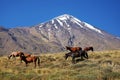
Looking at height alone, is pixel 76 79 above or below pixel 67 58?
below

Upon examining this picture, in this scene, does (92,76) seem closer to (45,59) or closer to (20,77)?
(20,77)

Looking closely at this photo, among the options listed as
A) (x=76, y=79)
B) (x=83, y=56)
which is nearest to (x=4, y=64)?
(x=83, y=56)

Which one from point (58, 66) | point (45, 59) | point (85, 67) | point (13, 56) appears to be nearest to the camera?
point (85, 67)

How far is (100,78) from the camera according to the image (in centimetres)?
2125

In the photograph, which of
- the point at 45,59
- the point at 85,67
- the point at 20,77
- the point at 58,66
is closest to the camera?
the point at 20,77

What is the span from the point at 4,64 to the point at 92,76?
15.6 metres

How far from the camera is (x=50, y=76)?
2328 centimetres

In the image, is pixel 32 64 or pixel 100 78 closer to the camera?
pixel 100 78

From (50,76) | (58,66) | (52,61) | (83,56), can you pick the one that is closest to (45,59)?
(52,61)

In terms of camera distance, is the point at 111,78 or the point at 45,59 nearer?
the point at 111,78

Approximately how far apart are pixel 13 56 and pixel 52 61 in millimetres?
7175

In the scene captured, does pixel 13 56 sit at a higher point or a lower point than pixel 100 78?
higher

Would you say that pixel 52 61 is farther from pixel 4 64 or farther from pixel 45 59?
pixel 4 64

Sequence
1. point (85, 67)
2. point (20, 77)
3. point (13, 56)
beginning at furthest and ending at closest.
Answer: point (13, 56)
point (85, 67)
point (20, 77)
